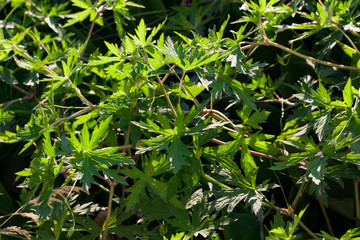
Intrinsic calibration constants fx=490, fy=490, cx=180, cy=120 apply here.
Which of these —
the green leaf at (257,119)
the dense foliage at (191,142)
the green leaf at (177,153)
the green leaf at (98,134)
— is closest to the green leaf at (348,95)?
the dense foliage at (191,142)

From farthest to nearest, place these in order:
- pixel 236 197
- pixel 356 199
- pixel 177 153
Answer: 1. pixel 356 199
2. pixel 236 197
3. pixel 177 153

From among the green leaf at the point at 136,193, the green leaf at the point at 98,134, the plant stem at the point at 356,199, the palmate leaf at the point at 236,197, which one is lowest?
the plant stem at the point at 356,199

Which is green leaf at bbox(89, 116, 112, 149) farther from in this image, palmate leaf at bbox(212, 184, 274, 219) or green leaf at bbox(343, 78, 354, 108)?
green leaf at bbox(343, 78, 354, 108)

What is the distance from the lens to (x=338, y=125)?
0.79 metres

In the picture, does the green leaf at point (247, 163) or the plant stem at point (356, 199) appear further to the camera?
the plant stem at point (356, 199)

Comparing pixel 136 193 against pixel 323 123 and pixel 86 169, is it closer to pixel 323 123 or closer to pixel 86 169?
pixel 86 169

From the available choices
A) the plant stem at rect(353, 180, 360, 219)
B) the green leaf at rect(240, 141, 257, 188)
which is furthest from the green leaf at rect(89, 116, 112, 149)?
the plant stem at rect(353, 180, 360, 219)

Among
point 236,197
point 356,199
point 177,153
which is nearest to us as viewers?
point 177,153

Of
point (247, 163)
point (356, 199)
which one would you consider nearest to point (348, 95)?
point (247, 163)

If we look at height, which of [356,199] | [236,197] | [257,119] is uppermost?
[257,119]

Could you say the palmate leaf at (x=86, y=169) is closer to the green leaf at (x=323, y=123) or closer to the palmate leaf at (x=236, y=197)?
the palmate leaf at (x=236, y=197)

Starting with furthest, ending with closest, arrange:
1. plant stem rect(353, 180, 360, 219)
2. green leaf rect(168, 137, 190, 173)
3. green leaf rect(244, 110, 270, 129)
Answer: plant stem rect(353, 180, 360, 219) < green leaf rect(244, 110, 270, 129) < green leaf rect(168, 137, 190, 173)

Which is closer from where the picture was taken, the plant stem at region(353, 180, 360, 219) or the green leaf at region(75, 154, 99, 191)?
the green leaf at region(75, 154, 99, 191)

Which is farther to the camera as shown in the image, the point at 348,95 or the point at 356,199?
the point at 356,199
